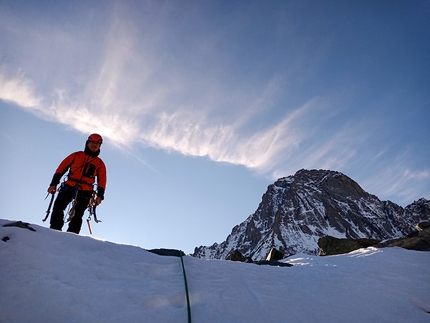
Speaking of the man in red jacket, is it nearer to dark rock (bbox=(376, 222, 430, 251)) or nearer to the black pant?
the black pant

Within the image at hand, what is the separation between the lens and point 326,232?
424 feet

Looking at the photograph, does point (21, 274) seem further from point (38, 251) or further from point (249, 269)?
point (249, 269)

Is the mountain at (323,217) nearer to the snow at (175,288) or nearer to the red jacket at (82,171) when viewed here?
the red jacket at (82,171)

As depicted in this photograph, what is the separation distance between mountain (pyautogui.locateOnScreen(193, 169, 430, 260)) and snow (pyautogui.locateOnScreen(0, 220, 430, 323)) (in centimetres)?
11954

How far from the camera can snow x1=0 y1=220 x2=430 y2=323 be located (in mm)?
2494

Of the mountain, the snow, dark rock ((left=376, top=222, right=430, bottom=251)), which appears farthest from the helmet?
the mountain

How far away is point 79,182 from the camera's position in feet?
22.6

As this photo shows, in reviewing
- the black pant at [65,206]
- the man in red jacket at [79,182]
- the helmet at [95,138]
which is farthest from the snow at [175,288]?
→ the helmet at [95,138]

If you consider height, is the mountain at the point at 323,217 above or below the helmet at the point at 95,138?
above

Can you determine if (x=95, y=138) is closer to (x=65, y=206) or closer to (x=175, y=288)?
(x=65, y=206)

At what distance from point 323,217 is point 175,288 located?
149559 millimetres

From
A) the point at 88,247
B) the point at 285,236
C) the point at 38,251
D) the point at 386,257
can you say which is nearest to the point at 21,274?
the point at 38,251

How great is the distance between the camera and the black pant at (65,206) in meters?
6.35

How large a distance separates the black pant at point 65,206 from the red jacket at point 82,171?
0.19 meters
